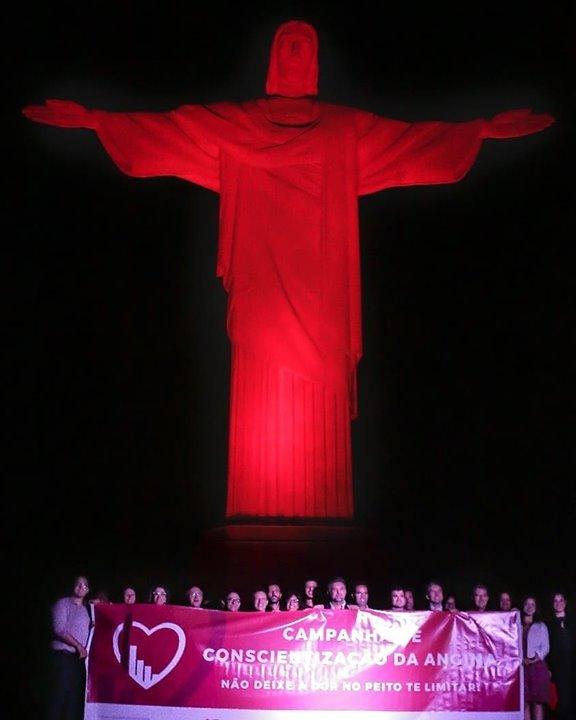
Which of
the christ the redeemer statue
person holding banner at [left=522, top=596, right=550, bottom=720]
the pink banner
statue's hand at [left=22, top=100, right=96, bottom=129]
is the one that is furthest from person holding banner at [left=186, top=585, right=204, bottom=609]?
statue's hand at [left=22, top=100, right=96, bottom=129]

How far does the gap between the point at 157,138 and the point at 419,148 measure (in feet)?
8.49

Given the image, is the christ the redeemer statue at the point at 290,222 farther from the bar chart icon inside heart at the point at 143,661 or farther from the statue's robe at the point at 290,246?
the bar chart icon inside heart at the point at 143,661

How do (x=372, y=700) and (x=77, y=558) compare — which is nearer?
(x=372, y=700)

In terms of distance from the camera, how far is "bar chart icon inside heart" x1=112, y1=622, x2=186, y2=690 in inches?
302

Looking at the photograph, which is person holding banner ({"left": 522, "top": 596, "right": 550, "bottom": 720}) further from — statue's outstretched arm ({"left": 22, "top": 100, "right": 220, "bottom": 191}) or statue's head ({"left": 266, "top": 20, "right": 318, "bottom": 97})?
statue's head ({"left": 266, "top": 20, "right": 318, "bottom": 97})

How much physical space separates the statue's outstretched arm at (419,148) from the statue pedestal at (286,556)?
3570 mm

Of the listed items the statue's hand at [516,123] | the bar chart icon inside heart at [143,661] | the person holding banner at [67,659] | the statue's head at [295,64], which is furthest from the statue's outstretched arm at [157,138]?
the bar chart icon inside heart at [143,661]

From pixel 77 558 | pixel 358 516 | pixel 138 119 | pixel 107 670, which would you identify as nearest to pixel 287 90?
pixel 138 119

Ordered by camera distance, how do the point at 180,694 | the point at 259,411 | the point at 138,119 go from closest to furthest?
the point at 180,694
the point at 259,411
the point at 138,119

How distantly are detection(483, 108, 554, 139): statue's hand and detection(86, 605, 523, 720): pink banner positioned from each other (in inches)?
193

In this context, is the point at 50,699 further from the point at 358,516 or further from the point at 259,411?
the point at 358,516

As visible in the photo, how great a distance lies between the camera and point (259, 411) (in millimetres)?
9992

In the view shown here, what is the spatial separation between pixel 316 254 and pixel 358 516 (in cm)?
283

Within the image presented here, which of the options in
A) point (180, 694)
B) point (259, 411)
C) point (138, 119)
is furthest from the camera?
point (138, 119)
